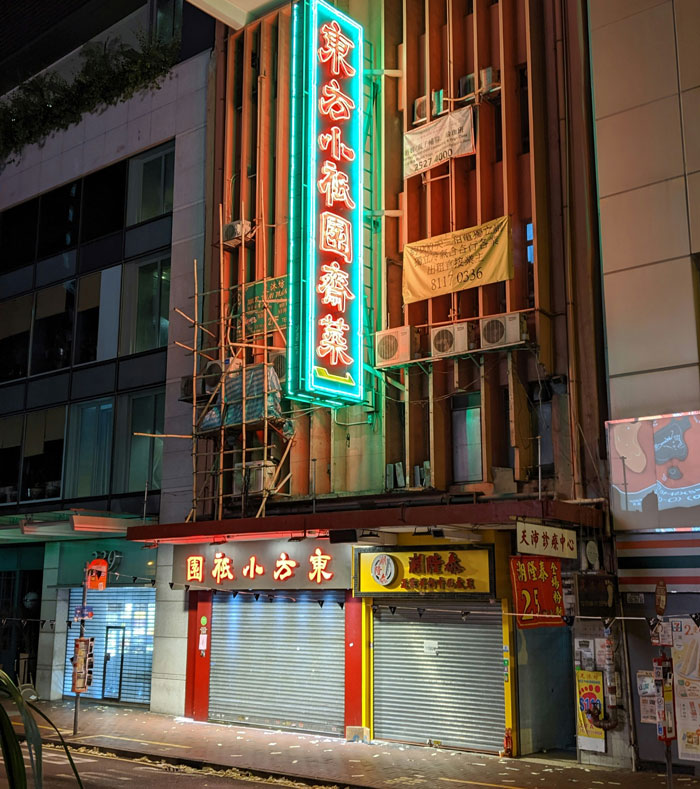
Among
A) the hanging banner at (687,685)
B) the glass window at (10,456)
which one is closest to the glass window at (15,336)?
the glass window at (10,456)

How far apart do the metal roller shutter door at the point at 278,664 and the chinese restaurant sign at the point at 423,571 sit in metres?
1.40

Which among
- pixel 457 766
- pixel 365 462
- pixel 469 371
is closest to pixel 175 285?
pixel 365 462

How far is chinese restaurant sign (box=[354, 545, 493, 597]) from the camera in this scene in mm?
16609

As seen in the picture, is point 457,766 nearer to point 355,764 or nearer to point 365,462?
point 355,764

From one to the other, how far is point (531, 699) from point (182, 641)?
908cm

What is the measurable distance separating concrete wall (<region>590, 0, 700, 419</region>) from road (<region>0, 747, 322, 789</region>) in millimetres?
9177

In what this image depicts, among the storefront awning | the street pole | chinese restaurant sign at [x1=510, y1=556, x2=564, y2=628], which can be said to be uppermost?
the storefront awning

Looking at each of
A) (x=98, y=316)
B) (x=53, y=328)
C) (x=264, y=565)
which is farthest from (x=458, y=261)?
(x=53, y=328)

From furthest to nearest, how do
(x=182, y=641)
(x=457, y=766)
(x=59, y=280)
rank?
1. (x=59, y=280)
2. (x=182, y=641)
3. (x=457, y=766)

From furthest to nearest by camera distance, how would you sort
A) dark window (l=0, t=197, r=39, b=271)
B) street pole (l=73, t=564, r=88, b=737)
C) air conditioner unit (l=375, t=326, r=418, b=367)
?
1. dark window (l=0, t=197, r=39, b=271)
2. street pole (l=73, t=564, r=88, b=737)
3. air conditioner unit (l=375, t=326, r=418, b=367)

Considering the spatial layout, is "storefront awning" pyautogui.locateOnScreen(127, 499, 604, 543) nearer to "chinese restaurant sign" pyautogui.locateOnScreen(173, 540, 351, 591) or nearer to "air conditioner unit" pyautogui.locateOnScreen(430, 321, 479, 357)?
"chinese restaurant sign" pyautogui.locateOnScreen(173, 540, 351, 591)

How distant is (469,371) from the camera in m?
17.9

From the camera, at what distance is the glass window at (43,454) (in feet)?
89.0

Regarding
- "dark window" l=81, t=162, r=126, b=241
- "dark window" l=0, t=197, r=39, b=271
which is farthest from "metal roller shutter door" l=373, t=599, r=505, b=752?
"dark window" l=0, t=197, r=39, b=271
